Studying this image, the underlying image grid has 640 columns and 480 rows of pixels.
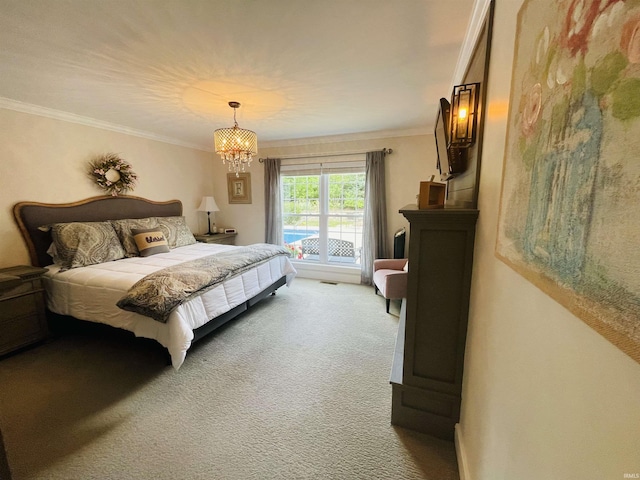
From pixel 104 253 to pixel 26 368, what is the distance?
121 centimetres

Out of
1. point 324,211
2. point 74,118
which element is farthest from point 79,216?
point 324,211

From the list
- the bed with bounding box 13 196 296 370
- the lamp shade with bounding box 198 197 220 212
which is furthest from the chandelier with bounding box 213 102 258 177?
the lamp shade with bounding box 198 197 220 212

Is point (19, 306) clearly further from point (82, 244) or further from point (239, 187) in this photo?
point (239, 187)

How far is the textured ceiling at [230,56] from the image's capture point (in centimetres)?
146

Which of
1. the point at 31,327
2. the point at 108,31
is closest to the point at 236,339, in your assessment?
the point at 31,327

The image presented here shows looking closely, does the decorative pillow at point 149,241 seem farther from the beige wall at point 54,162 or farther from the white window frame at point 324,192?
the white window frame at point 324,192

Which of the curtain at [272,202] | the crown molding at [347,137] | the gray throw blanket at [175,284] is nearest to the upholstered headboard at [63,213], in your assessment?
the gray throw blanket at [175,284]

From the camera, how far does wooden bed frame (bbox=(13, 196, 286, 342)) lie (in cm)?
276

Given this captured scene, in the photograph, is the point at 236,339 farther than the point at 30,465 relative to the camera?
Yes

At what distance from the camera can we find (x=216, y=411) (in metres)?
1.78

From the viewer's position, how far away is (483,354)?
113 centimetres

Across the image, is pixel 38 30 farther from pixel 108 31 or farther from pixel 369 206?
pixel 369 206

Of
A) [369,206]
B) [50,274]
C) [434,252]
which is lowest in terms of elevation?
[50,274]

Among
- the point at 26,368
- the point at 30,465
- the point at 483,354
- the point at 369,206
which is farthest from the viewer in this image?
the point at 369,206
